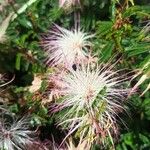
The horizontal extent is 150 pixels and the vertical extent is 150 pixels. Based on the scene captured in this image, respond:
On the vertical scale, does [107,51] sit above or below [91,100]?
above

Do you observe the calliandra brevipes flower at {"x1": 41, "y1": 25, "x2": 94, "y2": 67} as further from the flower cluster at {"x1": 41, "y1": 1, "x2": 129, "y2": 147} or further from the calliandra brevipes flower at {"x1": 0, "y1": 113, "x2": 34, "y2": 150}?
the calliandra brevipes flower at {"x1": 0, "y1": 113, "x2": 34, "y2": 150}

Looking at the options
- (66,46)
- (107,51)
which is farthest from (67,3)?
(107,51)

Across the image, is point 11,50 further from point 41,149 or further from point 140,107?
point 140,107

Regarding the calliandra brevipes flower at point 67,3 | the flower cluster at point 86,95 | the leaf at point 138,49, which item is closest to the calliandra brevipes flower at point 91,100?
the flower cluster at point 86,95

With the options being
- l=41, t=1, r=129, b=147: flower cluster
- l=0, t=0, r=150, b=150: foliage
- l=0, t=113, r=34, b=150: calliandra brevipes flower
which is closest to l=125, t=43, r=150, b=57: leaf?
l=0, t=0, r=150, b=150: foliage

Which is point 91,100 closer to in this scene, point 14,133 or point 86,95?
point 86,95

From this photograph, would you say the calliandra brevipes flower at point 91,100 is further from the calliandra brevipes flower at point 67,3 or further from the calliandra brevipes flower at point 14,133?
the calliandra brevipes flower at point 67,3
